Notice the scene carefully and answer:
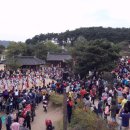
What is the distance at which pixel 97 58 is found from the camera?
3050 centimetres

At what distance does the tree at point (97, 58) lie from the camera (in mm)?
30531

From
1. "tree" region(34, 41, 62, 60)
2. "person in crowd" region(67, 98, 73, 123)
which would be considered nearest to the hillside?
"tree" region(34, 41, 62, 60)

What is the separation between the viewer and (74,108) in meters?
19.3

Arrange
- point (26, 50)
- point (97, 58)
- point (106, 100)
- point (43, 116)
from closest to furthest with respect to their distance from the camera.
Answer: point (106, 100), point (43, 116), point (97, 58), point (26, 50)

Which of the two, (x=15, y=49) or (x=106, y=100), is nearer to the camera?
(x=106, y=100)

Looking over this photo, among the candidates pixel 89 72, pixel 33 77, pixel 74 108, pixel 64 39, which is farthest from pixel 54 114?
pixel 64 39

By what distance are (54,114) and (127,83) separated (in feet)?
17.7

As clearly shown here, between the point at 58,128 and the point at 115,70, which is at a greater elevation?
the point at 115,70

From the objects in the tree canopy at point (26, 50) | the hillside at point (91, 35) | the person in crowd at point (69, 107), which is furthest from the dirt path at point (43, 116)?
the hillside at point (91, 35)

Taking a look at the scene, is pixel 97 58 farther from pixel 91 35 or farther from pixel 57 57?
pixel 91 35

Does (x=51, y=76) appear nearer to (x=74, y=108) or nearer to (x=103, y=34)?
(x=74, y=108)

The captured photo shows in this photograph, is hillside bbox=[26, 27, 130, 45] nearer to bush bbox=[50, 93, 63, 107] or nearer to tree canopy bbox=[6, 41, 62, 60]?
tree canopy bbox=[6, 41, 62, 60]

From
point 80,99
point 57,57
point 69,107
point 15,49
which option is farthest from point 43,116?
point 15,49

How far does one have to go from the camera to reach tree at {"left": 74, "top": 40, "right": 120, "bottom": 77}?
100ft
